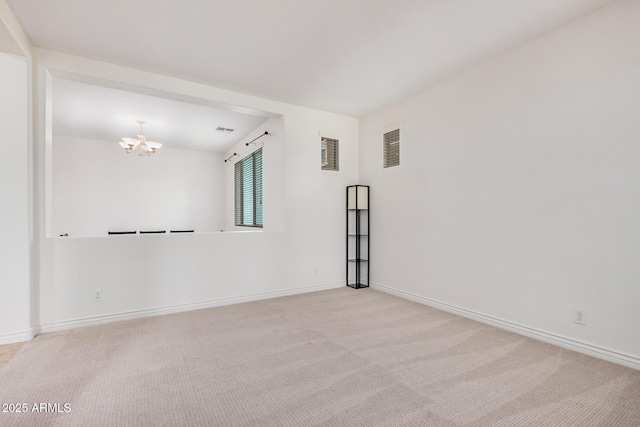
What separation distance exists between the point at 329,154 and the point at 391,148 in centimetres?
96

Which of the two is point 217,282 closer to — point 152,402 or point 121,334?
point 121,334

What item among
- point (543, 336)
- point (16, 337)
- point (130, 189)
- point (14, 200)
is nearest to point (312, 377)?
point (543, 336)

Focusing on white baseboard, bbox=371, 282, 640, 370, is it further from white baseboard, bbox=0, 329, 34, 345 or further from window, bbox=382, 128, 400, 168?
white baseboard, bbox=0, 329, 34, 345

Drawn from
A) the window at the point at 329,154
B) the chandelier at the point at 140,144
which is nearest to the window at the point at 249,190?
the window at the point at 329,154

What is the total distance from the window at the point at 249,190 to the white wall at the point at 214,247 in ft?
2.59

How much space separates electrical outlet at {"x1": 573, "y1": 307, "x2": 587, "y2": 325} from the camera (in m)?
2.46

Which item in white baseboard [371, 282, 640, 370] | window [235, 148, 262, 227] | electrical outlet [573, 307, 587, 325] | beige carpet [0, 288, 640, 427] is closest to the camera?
beige carpet [0, 288, 640, 427]

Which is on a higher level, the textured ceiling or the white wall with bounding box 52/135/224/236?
the textured ceiling

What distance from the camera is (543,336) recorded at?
2.69 m

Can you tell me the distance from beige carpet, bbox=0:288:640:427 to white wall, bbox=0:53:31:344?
1.20 ft

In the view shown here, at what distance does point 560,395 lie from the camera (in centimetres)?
187

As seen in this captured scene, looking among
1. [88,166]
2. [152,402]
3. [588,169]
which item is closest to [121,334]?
[152,402]

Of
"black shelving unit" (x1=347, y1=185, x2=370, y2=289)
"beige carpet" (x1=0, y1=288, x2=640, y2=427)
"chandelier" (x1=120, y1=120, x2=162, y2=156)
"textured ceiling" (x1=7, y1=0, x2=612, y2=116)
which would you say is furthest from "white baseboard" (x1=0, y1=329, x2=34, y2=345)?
"black shelving unit" (x1=347, y1=185, x2=370, y2=289)

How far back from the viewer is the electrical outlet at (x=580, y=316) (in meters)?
2.46
